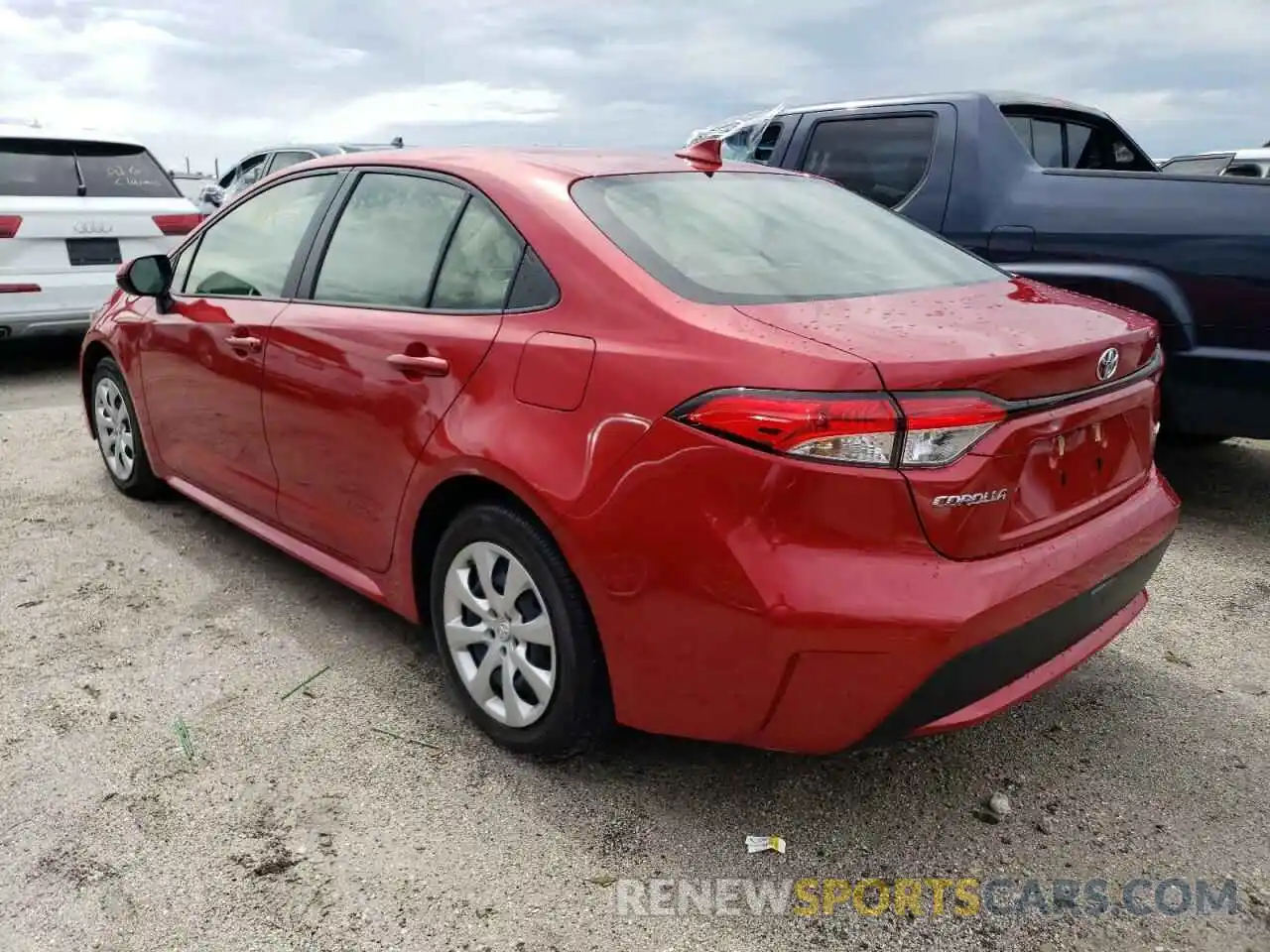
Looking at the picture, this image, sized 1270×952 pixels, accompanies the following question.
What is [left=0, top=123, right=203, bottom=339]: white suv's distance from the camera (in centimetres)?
674

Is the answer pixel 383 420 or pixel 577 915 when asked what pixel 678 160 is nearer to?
pixel 383 420

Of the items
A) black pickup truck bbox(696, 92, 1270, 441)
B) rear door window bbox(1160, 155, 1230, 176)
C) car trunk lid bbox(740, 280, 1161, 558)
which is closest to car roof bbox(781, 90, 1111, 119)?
black pickup truck bbox(696, 92, 1270, 441)

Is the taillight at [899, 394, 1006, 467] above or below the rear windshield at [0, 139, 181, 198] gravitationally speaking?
below

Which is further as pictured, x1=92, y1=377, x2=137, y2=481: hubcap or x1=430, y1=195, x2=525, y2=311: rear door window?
x1=92, y1=377, x2=137, y2=481: hubcap

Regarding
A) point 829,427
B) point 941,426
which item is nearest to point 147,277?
point 829,427

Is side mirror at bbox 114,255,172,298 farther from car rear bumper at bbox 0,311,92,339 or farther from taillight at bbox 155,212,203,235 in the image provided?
taillight at bbox 155,212,203,235

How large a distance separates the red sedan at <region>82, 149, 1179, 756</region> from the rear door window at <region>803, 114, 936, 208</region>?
1913mm

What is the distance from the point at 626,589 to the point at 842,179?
3.90 metres

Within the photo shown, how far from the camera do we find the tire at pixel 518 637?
239 centimetres

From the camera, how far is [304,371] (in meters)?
3.16

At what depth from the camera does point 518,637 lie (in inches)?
101

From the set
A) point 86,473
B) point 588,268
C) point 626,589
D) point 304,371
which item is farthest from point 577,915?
point 86,473

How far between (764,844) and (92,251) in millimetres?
6567

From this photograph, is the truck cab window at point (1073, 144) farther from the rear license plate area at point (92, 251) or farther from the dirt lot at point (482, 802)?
the rear license plate area at point (92, 251)
